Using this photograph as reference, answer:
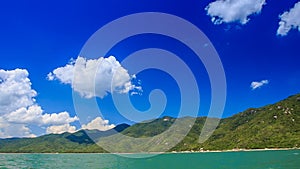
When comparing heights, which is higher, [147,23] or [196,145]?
[196,145]

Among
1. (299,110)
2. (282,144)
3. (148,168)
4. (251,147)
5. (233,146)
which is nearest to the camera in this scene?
(148,168)

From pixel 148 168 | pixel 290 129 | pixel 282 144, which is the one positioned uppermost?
pixel 290 129

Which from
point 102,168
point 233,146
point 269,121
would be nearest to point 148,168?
point 102,168

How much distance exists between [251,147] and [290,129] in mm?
26951

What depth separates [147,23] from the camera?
34.6 feet

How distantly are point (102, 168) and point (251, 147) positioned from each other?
123 m

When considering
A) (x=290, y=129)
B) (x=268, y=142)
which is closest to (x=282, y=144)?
(x=268, y=142)

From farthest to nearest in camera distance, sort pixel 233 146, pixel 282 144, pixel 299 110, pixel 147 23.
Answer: pixel 299 110
pixel 233 146
pixel 282 144
pixel 147 23

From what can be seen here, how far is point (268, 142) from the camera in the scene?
16338cm

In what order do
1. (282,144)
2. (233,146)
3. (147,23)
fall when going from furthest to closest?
(233,146) → (282,144) → (147,23)

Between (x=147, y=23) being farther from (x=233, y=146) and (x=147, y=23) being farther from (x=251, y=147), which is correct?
(x=233, y=146)

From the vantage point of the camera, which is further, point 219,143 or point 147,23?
point 219,143

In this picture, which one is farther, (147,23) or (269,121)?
(269,121)

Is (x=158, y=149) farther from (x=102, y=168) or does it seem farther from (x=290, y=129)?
(x=102, y=168)
